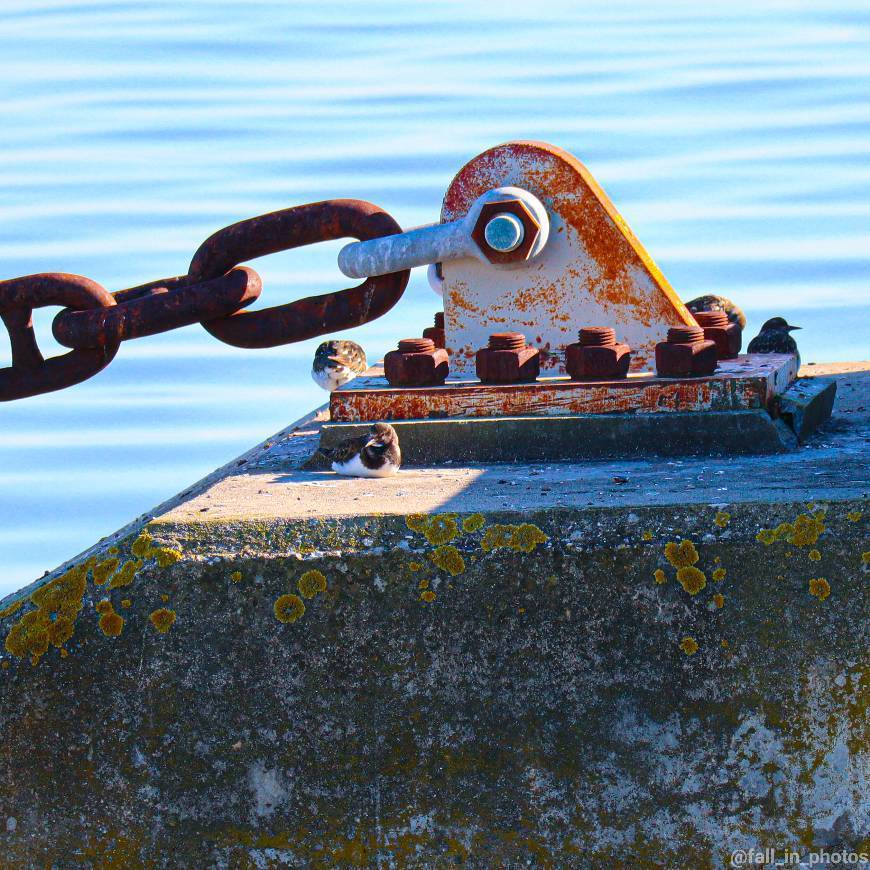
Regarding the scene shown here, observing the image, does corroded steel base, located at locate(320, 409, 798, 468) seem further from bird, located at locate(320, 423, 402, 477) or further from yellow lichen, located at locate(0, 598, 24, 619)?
yellow lichen, located at locate(0, 598, 24, 619)

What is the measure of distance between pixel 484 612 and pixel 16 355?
1.49m

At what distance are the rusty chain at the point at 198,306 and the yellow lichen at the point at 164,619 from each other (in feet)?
2.35

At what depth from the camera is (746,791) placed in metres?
3.48

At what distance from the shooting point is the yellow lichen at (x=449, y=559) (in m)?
3.55

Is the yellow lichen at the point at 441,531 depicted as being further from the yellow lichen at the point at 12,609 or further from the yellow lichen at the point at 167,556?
the yellow lichen at the point at 12,609

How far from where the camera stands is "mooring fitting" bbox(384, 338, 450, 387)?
452cm

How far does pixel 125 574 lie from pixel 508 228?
165 cm

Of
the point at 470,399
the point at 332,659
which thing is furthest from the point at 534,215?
the point at 332,659

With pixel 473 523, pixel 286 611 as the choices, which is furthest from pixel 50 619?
pixel 473 523

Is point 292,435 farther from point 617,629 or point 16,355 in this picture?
point 617,629

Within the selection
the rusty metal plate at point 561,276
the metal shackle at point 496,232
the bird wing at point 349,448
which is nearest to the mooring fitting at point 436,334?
the rusty metal plate at point 561,276

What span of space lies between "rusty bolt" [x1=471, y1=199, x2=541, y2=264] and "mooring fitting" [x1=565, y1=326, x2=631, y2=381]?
13.1 inches

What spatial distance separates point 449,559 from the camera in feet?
11.6

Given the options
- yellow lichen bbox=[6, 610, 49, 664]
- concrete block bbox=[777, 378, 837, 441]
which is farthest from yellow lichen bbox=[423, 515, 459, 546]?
concrete block bbox=[777, 378, 837, 441]
